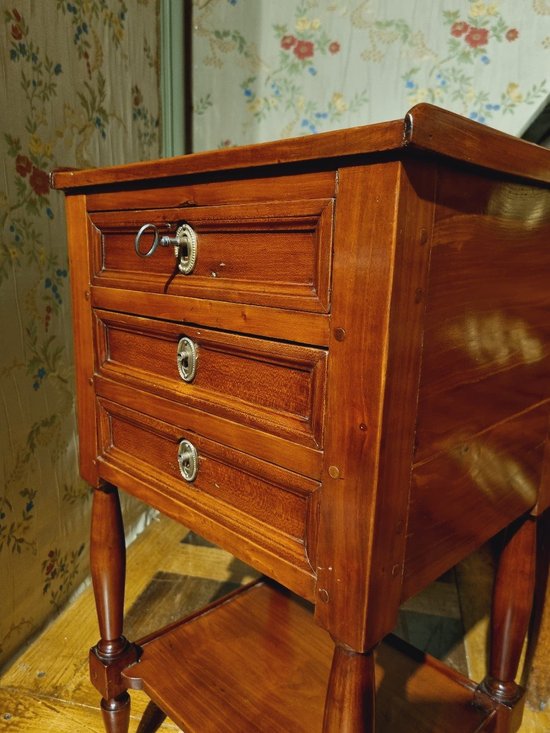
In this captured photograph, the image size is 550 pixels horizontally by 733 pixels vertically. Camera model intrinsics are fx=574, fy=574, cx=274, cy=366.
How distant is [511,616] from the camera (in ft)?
2.76

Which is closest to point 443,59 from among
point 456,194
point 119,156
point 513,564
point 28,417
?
point 119,156

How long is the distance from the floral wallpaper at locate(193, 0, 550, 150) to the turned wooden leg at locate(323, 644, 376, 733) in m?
1.08

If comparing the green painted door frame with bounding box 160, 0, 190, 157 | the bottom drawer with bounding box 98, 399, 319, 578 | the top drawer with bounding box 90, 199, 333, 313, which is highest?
the green painted door frame with bounding box 160, 0, 190, 157

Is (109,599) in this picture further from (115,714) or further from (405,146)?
(405,146)

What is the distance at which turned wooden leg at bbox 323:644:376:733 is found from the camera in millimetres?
563

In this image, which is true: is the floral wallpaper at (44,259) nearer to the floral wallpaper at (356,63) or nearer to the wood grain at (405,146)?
the floral wallpaper at (356,63)

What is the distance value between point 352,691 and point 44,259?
93 centimetres

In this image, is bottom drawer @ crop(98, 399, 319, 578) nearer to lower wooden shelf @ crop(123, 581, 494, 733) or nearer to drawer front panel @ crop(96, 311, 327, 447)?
drawer front panel @ crop(96, 311, 327, 447)

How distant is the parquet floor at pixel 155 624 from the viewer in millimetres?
1028

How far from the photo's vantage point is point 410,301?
489 mm

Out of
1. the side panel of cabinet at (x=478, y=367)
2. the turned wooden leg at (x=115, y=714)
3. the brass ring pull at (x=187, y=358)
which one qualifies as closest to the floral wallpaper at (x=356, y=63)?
the side panel of cabinet at (x=478, y=367)

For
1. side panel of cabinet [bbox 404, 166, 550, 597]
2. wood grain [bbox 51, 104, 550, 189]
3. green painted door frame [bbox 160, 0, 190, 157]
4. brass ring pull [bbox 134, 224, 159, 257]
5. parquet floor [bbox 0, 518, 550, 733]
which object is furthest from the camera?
green painted door frame [bbox 160, 0, 190, 157]

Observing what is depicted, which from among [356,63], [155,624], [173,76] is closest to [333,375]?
[155,624]

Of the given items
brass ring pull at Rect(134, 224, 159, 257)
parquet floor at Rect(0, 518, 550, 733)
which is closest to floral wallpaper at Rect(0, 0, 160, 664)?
parquet floor at Rect(0, 518, 550, 733)
